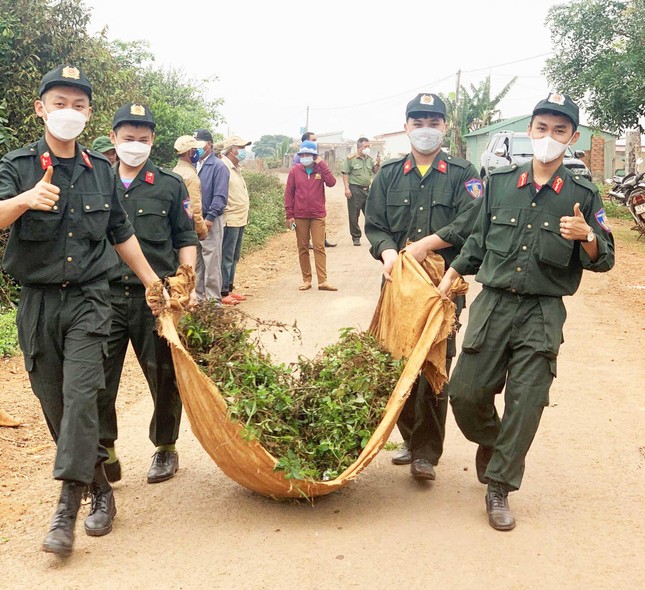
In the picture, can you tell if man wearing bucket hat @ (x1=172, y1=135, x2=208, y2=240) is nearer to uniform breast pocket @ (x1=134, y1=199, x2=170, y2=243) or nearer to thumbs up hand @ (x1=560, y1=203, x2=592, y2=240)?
uniform breast pocket @ (x1=134, y1=199, x2=170, y2=243)

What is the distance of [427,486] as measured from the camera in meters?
4.86

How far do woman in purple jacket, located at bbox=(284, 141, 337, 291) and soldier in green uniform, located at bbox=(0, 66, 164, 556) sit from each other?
24.8 feet

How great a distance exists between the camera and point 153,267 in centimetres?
498

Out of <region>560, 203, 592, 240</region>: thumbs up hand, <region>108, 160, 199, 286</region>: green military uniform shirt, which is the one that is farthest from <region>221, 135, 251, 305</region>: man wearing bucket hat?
<region>560, 203, 592, 240</region>: thumbs up hand

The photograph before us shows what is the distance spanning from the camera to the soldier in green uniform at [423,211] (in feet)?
16.1

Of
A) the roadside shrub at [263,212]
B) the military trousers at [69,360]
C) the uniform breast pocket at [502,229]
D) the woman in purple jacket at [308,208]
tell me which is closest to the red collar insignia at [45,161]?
the military trousers at [69,360]

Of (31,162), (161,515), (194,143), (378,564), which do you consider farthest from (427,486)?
(194,143)

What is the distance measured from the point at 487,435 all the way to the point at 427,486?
1.72 feet

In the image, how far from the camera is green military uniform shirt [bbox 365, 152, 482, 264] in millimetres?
5070

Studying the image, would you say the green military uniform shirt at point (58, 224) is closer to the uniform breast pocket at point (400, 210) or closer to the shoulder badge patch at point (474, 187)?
the uniform breast pocket at point (400, 210)

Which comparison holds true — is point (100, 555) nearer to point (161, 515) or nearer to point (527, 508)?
point (161, 515)

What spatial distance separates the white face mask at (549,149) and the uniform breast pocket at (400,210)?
1.01m

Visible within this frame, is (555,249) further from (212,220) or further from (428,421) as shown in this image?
(212,220)

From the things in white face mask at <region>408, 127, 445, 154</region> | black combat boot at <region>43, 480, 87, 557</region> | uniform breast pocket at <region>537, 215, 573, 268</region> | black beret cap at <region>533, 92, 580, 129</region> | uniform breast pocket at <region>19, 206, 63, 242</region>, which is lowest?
black combat boot at <region>43, 480, 87, 557</region>
